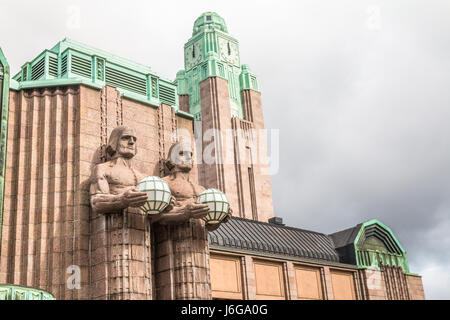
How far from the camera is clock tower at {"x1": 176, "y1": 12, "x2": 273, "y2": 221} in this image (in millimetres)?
71562

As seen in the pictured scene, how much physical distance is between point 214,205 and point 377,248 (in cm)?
1950

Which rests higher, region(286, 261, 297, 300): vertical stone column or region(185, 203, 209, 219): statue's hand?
region(185, 203, 209, 219): statue's hand

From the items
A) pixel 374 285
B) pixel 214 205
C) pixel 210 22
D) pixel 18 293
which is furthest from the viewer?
pixel 210 22

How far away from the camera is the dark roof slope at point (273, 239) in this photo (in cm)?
3219

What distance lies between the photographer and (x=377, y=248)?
128 ft

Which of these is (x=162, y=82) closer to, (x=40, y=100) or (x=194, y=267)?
(x=40, y=100)

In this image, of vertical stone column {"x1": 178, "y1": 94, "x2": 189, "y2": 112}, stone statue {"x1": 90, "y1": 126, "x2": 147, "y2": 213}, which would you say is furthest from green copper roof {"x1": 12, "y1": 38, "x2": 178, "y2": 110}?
vertical stone column {"x1": 178, "y1": 94, "x2": 189, "y2": 112}

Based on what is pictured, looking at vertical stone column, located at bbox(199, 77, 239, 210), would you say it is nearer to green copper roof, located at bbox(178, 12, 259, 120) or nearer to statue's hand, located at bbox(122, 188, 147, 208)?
green copper roof, located at bbox(178, 12, 259, 120)

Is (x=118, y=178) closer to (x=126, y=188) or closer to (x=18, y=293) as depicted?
(x=126, y=188)

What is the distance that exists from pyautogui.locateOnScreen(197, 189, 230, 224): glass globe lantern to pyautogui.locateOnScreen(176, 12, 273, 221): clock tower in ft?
145

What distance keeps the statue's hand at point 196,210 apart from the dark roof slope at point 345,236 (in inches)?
713

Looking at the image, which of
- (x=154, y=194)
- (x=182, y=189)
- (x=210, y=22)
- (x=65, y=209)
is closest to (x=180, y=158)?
(x=182, y=189)
